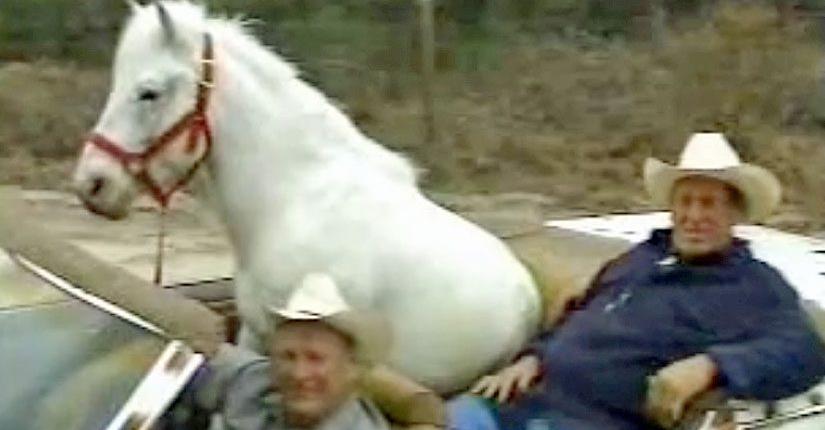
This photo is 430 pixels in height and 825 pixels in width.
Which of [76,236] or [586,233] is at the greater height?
[586,233]

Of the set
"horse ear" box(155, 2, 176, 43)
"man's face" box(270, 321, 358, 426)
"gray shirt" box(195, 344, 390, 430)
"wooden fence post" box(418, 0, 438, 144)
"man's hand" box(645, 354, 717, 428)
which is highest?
"horse ear" box(155, 2, 176, 43)

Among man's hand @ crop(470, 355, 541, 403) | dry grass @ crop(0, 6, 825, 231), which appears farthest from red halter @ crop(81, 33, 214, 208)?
dry grass @ crop(0, 6, 825, 231)

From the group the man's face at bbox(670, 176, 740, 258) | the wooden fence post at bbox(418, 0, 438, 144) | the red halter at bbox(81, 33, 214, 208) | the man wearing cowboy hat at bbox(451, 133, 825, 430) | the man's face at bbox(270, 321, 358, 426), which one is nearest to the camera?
the man's face at bbox(270, 321, 358, 426)

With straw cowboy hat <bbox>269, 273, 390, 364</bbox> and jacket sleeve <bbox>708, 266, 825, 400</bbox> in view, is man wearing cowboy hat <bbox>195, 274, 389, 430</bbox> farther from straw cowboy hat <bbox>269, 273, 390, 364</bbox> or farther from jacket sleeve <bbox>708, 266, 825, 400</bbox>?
jacket sleeve <bbox>708, 266, 825, 400</bbox>

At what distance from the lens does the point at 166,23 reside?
562 cm

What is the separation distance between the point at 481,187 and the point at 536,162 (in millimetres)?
1004

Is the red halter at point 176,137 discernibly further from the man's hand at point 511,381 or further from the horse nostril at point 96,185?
the man's hand at point 511,381

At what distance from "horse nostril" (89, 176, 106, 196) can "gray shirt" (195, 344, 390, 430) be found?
1235 mm

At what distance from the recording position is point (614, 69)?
54.3 feet

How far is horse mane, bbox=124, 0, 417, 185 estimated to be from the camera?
5723 millimetres

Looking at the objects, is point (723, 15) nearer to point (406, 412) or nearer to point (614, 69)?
point (614, 69)

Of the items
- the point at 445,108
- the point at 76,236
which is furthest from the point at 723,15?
the point at 76,236

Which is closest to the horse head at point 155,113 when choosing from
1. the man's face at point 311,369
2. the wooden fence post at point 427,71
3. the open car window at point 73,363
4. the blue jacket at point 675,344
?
the blue jacket at point 675,344

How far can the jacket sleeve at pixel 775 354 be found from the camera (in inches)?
201
